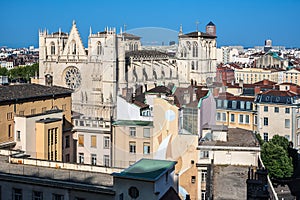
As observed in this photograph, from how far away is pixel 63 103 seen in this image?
18.6 metres

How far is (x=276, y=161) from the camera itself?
22.7 metres

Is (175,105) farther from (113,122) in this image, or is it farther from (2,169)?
(2,169)

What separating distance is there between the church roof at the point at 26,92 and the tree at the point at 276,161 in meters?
9.71

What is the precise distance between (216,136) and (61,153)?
5.05m

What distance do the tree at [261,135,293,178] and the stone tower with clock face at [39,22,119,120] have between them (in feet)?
51.0

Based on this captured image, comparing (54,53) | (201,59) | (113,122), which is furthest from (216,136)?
(201,59)

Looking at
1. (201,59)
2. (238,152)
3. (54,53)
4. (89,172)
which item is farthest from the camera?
(201,59)

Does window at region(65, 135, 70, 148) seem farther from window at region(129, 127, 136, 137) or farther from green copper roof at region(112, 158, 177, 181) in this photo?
green copper roof at region(112, 158, 177, 181)

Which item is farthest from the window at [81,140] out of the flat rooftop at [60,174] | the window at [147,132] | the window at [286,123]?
the window at [286,123]

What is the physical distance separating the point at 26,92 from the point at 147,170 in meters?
9.02

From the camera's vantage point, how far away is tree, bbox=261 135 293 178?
74.5 feet

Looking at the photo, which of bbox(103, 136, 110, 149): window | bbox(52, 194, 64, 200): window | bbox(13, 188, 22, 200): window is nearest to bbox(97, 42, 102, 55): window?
bbox(103, 136, 110, 149): window

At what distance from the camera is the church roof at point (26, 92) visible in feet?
53.9

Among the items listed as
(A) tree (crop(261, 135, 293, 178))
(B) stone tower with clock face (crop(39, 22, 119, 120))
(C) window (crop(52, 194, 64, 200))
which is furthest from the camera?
(B) stone tower with clock face (crop(39, 22, 119, 120))
